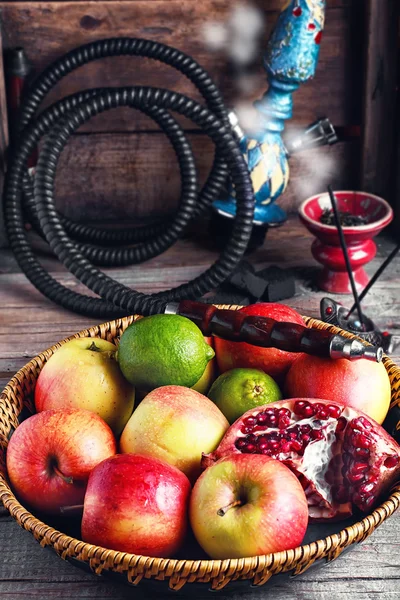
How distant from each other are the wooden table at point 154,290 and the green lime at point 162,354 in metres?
0.25

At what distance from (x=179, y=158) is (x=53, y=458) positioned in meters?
1.05

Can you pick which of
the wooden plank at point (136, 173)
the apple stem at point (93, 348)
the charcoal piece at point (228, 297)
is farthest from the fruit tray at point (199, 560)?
the wooden plank at point (136, 173)

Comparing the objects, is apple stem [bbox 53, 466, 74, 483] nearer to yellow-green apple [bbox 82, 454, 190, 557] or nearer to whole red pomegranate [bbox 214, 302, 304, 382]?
yellow-green apple [bbox 82, 454, 190, 557]

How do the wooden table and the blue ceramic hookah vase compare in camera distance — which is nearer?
the wooden table

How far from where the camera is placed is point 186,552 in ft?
2.83

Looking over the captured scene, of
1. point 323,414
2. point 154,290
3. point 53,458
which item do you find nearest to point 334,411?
point 323,414

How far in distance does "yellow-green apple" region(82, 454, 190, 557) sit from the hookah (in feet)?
2.11

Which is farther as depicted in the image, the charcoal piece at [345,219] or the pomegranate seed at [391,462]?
the charcoal piece at [345,219]

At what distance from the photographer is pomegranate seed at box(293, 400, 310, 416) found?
937 mm

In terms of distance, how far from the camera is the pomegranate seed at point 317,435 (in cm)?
91

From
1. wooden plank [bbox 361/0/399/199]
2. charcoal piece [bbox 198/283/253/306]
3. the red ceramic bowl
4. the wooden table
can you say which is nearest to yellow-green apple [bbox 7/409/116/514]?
the wooden table

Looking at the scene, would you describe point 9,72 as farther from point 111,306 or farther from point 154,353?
point 154,353

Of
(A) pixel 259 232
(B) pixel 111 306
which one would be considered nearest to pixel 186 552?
(B) pixel 111 306

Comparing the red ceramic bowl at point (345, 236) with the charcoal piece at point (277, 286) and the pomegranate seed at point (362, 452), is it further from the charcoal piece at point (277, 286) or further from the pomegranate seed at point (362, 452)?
the pomegranate seed at point (362, 452)
